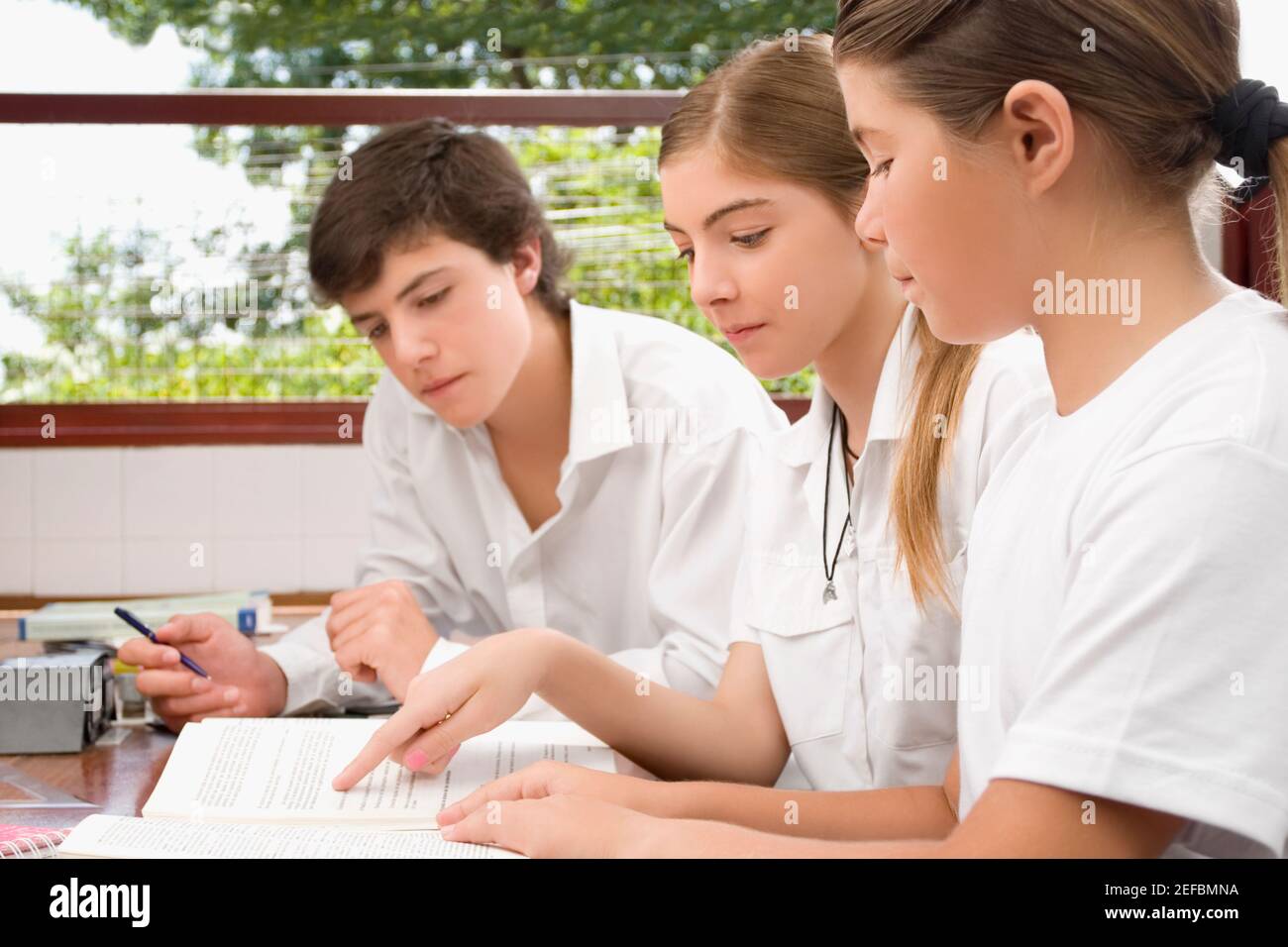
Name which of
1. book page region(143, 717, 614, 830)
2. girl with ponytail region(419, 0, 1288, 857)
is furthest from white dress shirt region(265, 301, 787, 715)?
girl with ponytail region(419, 0, 1288, 857)

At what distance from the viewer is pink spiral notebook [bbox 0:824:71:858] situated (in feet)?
3.03

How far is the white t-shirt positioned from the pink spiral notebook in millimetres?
705

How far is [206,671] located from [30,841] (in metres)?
0.52

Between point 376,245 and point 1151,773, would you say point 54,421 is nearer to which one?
point 376,245

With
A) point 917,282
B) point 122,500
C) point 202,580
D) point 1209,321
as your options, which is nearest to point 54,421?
point 122,500

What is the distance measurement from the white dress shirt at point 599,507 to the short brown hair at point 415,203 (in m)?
0.20

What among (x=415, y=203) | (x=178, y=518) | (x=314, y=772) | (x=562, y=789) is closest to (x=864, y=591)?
(x=562, y=789)

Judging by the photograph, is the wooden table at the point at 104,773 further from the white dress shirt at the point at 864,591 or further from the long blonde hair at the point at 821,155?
the long blonde hair at the point at 821,155

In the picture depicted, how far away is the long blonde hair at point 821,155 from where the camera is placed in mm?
1169

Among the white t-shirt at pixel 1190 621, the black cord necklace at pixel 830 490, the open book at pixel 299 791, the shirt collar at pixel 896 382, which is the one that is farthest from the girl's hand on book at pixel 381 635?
the white t-shirt at pixel 1190 621

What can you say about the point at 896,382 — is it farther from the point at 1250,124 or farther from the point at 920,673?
the point at 1250,124

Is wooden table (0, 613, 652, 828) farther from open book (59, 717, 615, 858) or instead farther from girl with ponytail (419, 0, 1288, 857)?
girl with ponytail (419, 0, 1288, 857)

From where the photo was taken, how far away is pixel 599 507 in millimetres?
1903
